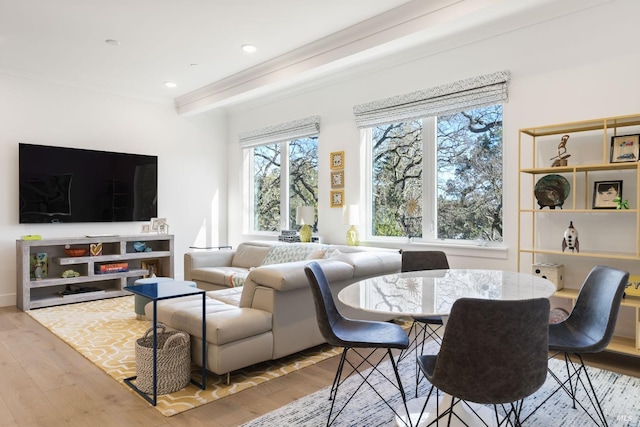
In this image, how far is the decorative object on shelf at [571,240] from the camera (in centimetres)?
328

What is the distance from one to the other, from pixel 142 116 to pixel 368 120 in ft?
11.2

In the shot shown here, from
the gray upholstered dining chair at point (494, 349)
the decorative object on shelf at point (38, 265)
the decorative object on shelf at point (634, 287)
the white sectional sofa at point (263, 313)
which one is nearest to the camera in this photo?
the gray upholstered dining chair at point (494, 349)

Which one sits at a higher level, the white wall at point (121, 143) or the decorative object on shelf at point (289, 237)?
the white wall at point (121, 143)

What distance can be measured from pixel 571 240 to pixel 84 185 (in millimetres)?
5501

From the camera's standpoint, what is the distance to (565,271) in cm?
351

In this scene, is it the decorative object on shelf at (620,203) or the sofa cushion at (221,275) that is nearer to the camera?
the decorative object on shelf at (620,203)

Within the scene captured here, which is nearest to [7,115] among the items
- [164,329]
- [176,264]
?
[176,264]

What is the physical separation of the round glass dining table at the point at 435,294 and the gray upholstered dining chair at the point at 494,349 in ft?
0.63

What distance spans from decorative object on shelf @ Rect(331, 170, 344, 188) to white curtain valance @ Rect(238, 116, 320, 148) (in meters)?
0.64

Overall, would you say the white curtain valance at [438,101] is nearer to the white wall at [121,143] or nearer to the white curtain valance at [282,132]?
the white curtain valance at [282,132]

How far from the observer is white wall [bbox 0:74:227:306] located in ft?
16.7

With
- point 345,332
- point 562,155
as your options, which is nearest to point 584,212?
point 562,155

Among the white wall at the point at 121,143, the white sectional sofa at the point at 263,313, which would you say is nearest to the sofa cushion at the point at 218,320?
the white sectional sofa at the point at 263,313

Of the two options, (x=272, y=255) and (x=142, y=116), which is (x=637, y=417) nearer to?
(x=272, y=255)
